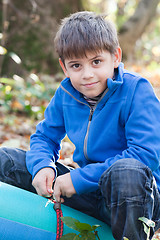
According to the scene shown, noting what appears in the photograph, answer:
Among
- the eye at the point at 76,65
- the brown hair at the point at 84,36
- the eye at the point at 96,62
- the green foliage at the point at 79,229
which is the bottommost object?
the green foliage at the point at 79,229

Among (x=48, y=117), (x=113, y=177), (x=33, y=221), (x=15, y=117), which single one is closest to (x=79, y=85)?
(x=48, y=117)

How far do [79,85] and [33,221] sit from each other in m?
0.77

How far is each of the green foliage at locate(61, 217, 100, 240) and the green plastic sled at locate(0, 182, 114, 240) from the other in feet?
0.34

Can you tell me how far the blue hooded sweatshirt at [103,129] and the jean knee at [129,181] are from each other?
0.44ft

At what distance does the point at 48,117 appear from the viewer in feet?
7.41

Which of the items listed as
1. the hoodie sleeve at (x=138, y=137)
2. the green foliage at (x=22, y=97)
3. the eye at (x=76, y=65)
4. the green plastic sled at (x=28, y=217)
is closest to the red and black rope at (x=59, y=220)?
the green plastic sled at (x=28, y=217)

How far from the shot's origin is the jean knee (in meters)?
1.53

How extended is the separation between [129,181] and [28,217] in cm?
54

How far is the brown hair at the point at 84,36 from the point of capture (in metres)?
1.91

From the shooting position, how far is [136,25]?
7.43 m

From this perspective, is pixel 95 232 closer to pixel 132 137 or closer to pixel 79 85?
pixel 132 137

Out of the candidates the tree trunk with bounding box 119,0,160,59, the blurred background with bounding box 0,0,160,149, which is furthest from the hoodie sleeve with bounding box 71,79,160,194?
the tree trunk with bounding box 119,0,160,59

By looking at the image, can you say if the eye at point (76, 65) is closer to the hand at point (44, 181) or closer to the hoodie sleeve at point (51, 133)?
the hoodie sleeve at point (51, 133)

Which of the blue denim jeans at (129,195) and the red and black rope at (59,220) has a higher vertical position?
the blue denim jeans at (129,195)
